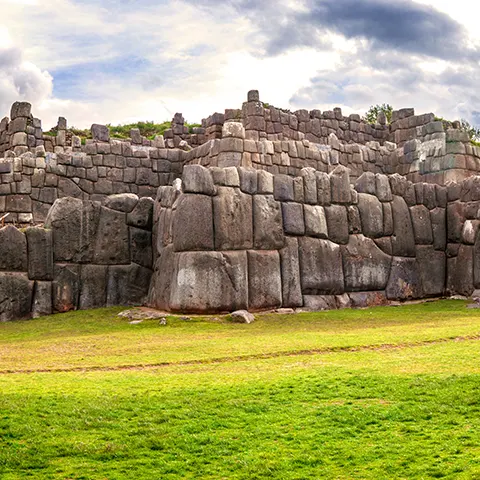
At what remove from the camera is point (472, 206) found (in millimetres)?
21766

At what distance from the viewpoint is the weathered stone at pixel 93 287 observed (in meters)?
18.8

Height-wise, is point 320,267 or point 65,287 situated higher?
point 320,267

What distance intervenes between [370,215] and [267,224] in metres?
3.69

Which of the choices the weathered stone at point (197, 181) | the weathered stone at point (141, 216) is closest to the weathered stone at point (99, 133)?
the weathered stone at point (141, 216)

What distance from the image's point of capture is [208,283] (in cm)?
1728

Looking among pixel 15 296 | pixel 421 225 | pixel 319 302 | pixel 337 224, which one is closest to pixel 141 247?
pixel 15 296

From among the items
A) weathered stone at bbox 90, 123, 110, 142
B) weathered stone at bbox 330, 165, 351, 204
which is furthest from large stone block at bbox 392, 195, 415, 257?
weathered stone at bbox 90, 123, 110, 142

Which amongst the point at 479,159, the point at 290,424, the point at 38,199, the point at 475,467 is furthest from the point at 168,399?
the point at 479,159

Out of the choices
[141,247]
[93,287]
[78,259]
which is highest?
[141,247]

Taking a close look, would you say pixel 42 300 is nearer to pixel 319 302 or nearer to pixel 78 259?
pixel 78 259

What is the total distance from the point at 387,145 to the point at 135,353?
18997 mm

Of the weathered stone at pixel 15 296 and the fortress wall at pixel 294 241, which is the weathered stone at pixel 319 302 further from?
the weathered stone at pixel 15 296

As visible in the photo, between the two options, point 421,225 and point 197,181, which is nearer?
point 197,181

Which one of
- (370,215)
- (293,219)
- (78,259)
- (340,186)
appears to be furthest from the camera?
(370,215)
